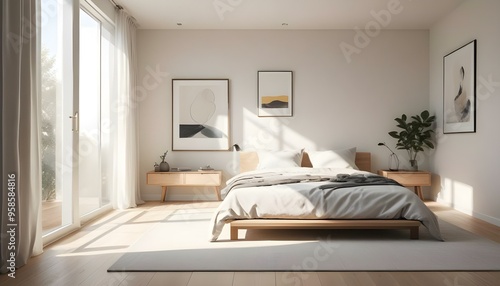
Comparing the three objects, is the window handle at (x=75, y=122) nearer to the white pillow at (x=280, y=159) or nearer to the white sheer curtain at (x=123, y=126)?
the white sheer curtain at (x=123, y=126)

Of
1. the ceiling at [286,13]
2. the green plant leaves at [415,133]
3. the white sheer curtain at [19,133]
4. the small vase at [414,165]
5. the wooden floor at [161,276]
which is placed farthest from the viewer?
the small vase at [414,165]

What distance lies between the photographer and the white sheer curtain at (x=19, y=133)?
2.74m

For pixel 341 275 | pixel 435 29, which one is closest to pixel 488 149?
pixel 435 29

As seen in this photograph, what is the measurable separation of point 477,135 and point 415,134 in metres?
1.17

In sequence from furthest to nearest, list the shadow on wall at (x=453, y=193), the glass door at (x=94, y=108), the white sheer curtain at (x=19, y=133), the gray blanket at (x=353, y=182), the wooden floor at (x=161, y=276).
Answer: the shadow on wall at (x=453, y=193) → the glass door at (x=94, y=108) → the gray blanket at (x=353, y=182) → the white sheer curtain at (x=19, y=133) → the wooden floor at (x=161, y=276)

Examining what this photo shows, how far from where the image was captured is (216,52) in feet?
20.4

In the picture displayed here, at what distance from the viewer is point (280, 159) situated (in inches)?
221

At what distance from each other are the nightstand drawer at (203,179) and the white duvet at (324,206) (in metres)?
2.12

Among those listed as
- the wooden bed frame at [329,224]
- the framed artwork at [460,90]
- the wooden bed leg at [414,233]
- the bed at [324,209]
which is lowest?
the wooden bed leg at [414,233]

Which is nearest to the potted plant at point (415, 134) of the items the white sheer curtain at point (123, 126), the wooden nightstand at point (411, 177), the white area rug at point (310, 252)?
the wooden nightstand at point (411, 177)

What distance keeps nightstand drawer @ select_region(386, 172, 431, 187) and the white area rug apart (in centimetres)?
166

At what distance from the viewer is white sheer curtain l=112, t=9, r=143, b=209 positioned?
536cm

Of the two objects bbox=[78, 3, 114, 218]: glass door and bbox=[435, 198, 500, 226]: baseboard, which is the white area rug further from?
bbox=[78, 3, 114, 218]: glass door

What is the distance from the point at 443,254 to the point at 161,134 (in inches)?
173
